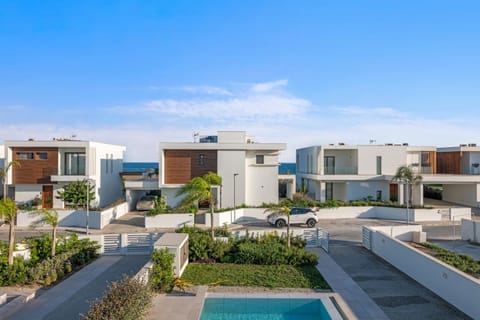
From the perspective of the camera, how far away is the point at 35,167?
88.4 feet

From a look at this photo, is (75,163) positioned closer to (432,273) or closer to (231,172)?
(231,172)

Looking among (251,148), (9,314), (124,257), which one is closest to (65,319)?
(9,314)

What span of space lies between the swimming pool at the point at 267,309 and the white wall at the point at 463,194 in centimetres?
2697

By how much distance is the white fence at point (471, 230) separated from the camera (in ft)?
63.2

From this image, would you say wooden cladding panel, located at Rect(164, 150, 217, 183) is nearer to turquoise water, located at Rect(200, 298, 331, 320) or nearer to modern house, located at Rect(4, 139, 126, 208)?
modern house, located at Rect(4, 139, 126, 208)

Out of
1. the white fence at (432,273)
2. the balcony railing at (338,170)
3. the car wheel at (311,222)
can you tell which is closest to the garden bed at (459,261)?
the white fence at (432,273)

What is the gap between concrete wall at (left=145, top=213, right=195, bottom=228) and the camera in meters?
23.2

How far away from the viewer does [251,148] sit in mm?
28438

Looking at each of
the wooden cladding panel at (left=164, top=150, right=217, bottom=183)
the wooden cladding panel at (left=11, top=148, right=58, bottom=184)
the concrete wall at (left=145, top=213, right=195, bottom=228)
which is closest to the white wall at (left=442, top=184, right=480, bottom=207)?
the wooden cladding panel at (left=164, top=150, right=217, bottom=183)

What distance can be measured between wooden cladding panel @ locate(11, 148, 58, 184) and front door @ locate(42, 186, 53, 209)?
768mm

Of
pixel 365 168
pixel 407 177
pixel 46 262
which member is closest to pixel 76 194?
pixel 46 262

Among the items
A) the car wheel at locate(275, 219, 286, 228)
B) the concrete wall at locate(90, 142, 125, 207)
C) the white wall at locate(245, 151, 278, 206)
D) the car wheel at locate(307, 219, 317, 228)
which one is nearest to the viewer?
the car wheel at locate(275, 219, 286, 228)

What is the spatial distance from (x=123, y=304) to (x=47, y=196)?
23335 millimetres

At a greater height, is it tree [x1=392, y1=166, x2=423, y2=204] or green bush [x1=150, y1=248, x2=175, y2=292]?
tree [x1=392, y1=166, x2=423, y2=204]
